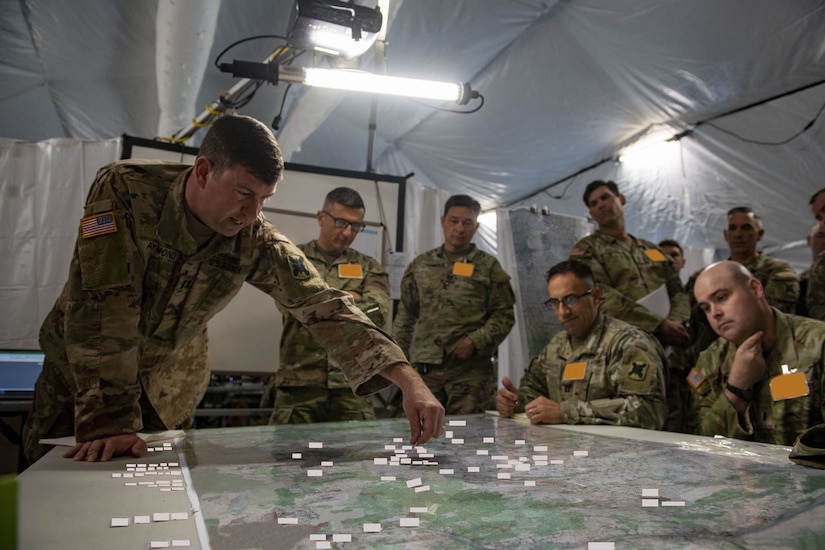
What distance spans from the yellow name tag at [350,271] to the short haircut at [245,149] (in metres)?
1.88

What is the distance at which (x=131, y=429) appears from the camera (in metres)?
1.53

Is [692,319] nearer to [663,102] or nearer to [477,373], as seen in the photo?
[477,373]

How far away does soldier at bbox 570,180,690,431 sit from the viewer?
3238mm

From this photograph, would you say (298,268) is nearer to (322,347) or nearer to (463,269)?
(322,347)

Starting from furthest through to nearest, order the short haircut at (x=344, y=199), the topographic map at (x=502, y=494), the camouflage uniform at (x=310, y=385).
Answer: the short haircut at (x=344, y=199), the camouflage uniform at (x=310, y=385), the topographic map at (x=502, y=494)

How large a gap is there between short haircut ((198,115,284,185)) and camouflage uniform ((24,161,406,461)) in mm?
202

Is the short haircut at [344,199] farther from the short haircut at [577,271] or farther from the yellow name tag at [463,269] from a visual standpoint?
the short haircut at [577,271]

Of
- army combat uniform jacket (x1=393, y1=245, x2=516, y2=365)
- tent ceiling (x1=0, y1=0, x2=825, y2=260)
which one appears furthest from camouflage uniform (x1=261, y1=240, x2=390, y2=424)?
tent ceiling (x1=0, y1=0, x2=825, y2=260)

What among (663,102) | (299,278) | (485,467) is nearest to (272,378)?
(299,278)

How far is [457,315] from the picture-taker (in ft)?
12.0

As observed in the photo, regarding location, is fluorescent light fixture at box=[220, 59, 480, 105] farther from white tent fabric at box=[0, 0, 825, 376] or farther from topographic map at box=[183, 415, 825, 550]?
topographic map at box=[183, 415, 825, 550]

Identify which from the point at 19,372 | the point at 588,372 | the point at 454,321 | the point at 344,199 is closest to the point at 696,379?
the point at 588,372

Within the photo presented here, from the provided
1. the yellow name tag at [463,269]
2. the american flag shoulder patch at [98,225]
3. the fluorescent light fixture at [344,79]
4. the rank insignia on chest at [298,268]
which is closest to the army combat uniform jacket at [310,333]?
the yellow name tag at [463,269]

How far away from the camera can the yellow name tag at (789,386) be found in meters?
2.06
